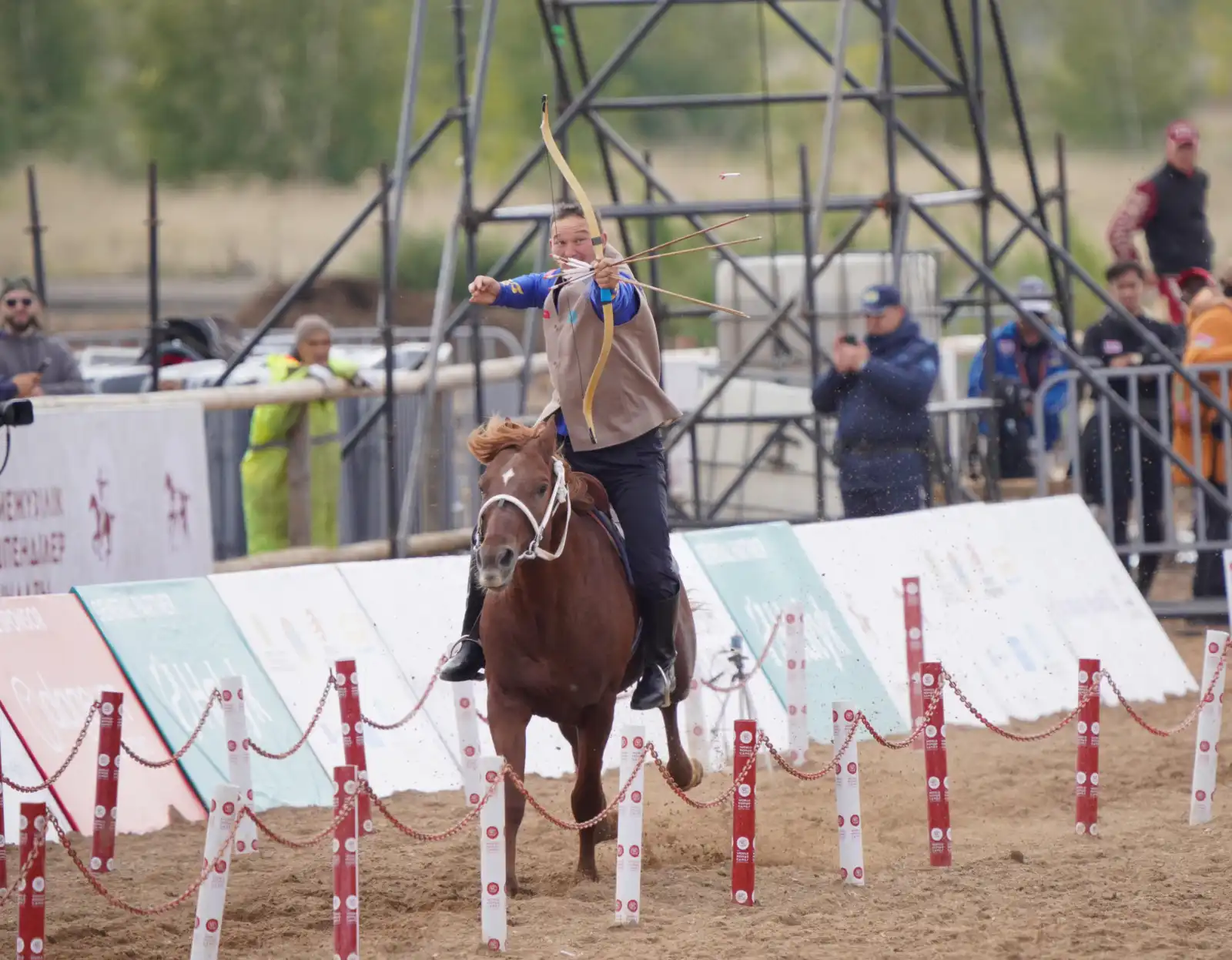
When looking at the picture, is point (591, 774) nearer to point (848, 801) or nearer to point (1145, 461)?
point (848, 801)

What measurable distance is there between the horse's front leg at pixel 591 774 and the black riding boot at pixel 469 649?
1.63 ft

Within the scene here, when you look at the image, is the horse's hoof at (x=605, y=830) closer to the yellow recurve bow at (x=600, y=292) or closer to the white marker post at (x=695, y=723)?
the yellow recurve bow at (x=600, y=292)

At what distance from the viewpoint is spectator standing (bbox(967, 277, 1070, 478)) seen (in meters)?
15.7

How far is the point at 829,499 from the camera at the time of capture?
1638cm

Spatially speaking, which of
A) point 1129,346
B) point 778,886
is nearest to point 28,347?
point 778,886

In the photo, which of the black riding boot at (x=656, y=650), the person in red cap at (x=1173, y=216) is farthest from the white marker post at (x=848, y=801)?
the person in red cap at (x=1173, y=216)

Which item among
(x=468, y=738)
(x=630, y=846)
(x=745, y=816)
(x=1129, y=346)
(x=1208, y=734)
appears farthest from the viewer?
(x=1129, y=346)

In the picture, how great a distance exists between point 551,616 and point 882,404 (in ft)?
18.9

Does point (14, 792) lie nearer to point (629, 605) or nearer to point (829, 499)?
point (629, 605)

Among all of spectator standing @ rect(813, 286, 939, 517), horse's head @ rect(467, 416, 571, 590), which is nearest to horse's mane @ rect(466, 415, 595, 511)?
horse's head @ rect(467, 416, 571, 590)

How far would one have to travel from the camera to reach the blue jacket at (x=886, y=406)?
41.4ft

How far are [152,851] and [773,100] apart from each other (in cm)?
741

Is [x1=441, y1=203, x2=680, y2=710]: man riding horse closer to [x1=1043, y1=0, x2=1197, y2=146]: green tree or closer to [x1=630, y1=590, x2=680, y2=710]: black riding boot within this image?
[x1=630, y1=590, x2=680, y2=710]: black riding boot

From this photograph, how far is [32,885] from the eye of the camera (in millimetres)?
5914
